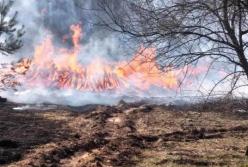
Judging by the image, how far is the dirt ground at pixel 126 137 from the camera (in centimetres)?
1348

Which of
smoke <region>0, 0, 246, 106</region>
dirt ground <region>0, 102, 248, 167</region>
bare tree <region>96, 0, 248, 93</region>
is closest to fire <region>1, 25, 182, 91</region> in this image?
smoke <region>0, 0, 246, 106</region>

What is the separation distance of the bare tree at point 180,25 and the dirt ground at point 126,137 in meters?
1.60

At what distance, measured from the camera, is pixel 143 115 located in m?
24.2

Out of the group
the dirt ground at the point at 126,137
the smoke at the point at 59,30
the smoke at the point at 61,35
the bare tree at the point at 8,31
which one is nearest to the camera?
the dirt ground at the point at 126,137

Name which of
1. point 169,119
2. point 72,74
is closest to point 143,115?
point 169,119

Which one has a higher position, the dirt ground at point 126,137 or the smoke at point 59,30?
the smoke at point 59,30

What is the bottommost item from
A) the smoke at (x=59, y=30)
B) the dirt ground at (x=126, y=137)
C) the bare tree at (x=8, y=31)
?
the dirt ground at (x=126, y=137)

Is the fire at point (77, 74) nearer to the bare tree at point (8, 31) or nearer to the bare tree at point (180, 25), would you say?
the bare tree at point (8, 31)

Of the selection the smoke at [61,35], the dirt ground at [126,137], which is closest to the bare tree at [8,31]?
the dirt ground at [126,137]

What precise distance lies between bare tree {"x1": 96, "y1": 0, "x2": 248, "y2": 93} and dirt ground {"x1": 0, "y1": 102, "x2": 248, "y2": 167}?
160 centimetres

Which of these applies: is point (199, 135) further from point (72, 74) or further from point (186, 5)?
point (72, 74)

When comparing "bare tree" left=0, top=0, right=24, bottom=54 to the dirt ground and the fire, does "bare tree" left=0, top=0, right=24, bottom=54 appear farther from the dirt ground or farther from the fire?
the fire

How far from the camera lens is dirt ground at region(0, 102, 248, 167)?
44.2 ft

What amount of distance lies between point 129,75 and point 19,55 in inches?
410
